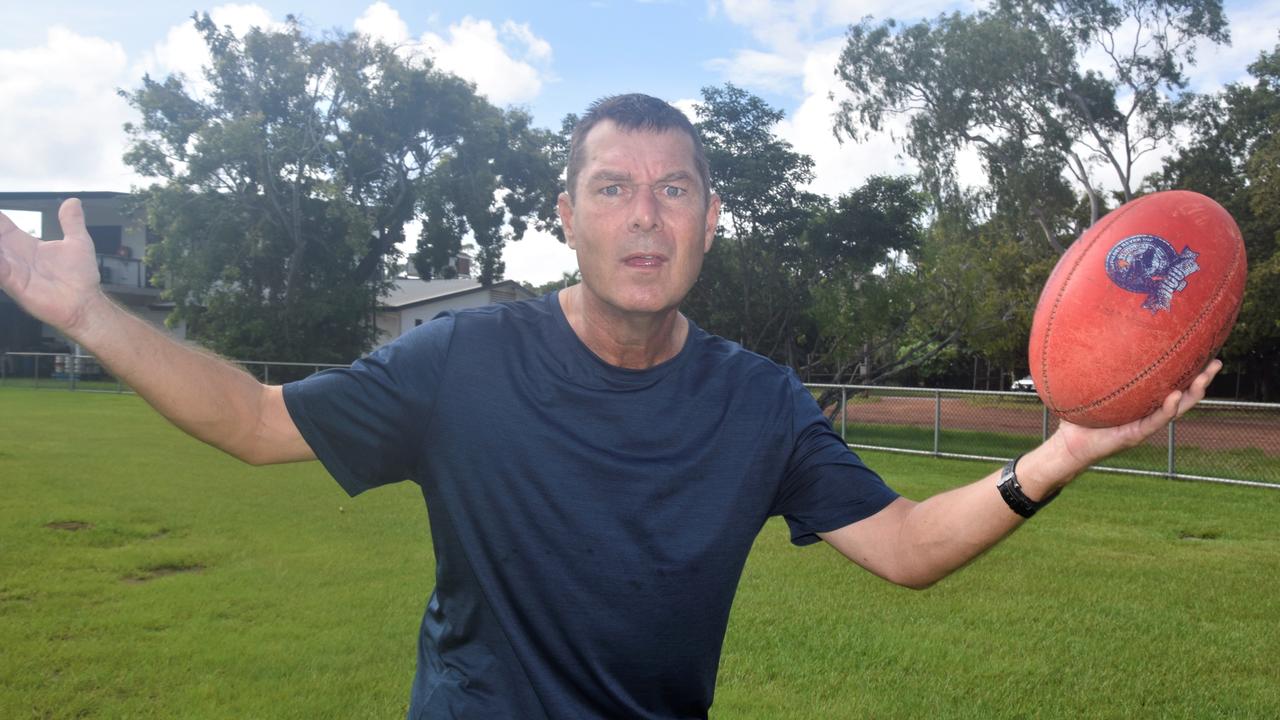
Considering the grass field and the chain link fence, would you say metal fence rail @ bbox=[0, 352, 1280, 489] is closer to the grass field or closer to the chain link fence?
the chain link fence

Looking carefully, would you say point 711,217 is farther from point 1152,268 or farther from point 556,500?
point 1152,268

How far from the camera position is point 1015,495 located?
217 cm

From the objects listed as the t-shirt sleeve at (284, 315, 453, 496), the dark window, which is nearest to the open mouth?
the t-shirt sleeve at (284, 315, 453, 496)

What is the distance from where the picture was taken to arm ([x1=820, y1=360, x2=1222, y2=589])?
213cm

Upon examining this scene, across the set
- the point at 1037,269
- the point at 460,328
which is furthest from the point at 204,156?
the point at 460,328

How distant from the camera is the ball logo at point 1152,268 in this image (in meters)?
2.38

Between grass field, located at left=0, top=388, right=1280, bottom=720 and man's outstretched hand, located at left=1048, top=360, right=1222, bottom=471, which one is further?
grass field, located at left=0, top=388, right=1280, bottom=720

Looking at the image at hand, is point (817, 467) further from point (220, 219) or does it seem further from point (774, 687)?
point (220, 219)

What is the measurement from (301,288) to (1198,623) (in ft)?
95.7

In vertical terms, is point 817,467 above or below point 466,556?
above

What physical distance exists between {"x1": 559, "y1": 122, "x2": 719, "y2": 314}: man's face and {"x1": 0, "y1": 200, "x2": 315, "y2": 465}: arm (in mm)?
867

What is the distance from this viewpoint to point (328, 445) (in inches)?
87.6

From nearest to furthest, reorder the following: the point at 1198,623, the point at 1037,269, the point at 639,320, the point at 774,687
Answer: the point at 639,320, the point at 774,687, the point at 1198,623, the point at 1037,269

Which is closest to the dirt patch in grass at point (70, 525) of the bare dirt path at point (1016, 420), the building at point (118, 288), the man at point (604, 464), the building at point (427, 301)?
the man at point (604, 464)
